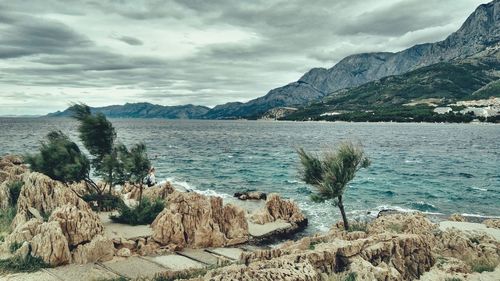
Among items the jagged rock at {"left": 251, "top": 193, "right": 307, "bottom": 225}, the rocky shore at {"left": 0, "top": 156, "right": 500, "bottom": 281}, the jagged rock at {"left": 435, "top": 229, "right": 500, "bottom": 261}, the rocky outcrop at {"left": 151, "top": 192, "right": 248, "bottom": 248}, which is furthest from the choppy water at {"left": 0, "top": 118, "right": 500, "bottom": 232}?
the jagged rock at {"left": 435, "top": 229, "right": 500, "bottom": 261}

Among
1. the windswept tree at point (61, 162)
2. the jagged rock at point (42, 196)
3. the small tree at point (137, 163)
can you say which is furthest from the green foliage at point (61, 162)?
the jagged rock at point (42, 196)

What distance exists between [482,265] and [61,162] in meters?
34.7

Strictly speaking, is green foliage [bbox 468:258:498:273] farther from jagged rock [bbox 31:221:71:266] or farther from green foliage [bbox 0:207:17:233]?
green foliage [bbox 0:207:17:233]

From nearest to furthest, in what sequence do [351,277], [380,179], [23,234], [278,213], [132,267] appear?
[351,277] → [132,267] → [23,234] → [278,213] → [380,179]

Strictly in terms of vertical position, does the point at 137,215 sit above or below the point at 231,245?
above

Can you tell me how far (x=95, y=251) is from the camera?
2409 cm

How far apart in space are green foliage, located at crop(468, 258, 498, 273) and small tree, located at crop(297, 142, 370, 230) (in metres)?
10.7

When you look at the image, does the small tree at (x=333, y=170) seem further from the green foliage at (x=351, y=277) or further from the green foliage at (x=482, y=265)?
the green foliage at (x=351, y=277)

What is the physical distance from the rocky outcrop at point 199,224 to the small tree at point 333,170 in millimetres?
7072

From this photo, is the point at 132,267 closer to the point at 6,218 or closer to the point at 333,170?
the point at 6,218

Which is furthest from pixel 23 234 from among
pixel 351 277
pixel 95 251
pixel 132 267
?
pixel 351 277

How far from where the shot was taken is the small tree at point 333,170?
33281 millimetres

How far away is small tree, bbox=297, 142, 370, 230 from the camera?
33281 mm

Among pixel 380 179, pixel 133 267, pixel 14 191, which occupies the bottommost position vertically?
pixel 380 179
